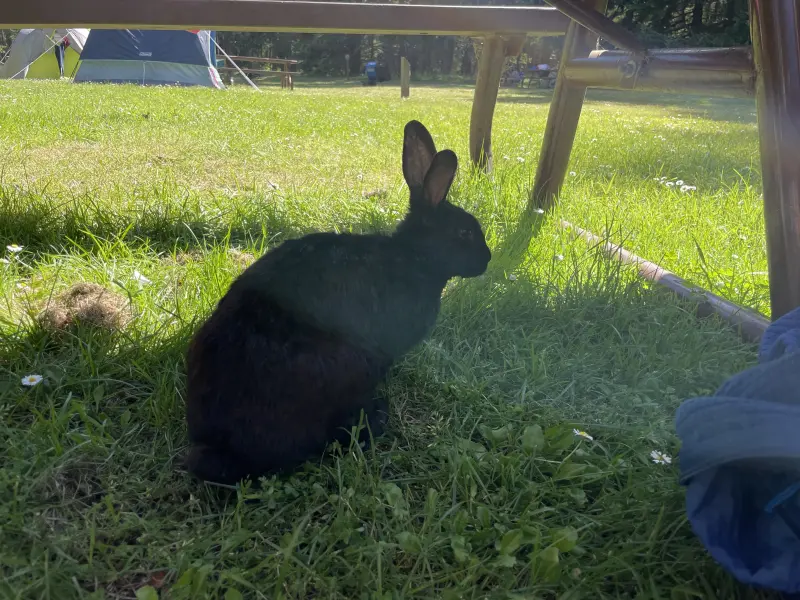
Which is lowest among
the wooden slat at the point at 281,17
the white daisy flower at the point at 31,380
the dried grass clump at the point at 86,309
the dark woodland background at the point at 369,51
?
the white daisy flower at the point at 31,380

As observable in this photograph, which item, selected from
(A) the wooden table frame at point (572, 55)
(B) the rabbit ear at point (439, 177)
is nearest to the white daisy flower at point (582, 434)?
(A) the wooden table frame at point (572, 55)

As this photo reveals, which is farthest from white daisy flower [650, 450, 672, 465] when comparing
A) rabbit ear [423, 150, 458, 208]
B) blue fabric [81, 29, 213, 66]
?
blue fabric [81, 29, 213, 66]

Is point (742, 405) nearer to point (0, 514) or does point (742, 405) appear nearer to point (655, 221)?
point (0, 514)

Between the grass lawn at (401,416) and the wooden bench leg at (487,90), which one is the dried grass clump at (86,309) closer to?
the grass lawn at (401,416)

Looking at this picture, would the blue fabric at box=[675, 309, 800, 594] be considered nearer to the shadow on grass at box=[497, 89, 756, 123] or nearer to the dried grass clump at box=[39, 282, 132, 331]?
the dried grass clump at box=[39, 282, 132, 331]

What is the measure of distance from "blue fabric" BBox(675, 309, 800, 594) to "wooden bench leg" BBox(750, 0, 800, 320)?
1.87 ft

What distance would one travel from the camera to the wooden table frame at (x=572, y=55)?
1.55 m

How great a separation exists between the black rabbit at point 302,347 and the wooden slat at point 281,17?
→ 1593 mm

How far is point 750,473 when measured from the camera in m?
1.09

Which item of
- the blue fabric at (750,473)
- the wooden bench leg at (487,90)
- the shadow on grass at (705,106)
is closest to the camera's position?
the blue fabric at (750,473)

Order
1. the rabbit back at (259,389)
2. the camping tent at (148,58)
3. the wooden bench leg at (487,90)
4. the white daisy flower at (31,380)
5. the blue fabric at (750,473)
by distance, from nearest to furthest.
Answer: the blue fabric at (750,473) → the rabbit back at (259,389) → the white daisy flower at (31,380) → the wooden bench leg at (487,90) → the camping tent at (148,58)

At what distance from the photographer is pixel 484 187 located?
311 cm

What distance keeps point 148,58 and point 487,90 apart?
12.5 m

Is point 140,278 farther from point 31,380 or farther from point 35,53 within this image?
point 35,53
